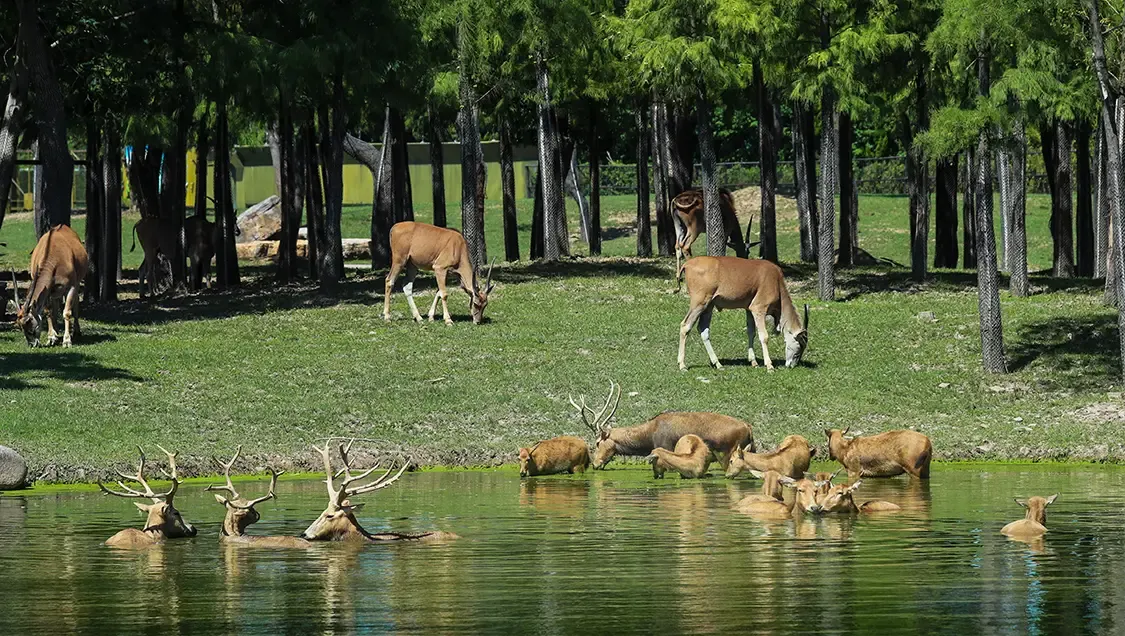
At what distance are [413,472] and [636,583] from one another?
11.6 m

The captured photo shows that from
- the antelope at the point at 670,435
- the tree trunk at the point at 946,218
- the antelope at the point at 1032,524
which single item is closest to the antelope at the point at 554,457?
the antelope at the point at 670,435

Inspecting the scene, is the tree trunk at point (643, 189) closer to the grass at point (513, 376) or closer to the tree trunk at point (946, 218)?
the tree trunk at point (946, 218)

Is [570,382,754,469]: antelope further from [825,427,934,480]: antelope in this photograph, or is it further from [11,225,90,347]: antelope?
[11,225,90,347]: antelope

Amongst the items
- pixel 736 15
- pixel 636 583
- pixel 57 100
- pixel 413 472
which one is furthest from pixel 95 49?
pixel 636 583

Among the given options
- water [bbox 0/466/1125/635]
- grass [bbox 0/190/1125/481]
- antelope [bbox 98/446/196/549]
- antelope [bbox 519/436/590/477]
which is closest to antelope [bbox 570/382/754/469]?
antelope [bbox 519/436/590/477]

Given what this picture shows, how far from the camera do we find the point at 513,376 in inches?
→ 1296

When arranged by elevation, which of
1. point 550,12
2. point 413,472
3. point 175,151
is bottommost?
point 413,472

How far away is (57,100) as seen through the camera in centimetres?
4069

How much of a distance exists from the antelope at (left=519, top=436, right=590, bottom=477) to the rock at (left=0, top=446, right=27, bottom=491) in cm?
649

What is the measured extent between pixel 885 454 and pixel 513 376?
383 inches

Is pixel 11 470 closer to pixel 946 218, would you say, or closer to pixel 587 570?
pixel 587 570

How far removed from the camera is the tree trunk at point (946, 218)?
57.8 meters

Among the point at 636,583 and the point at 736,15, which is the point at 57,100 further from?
the point at 636,583

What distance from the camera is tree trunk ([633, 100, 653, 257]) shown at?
183 ft
